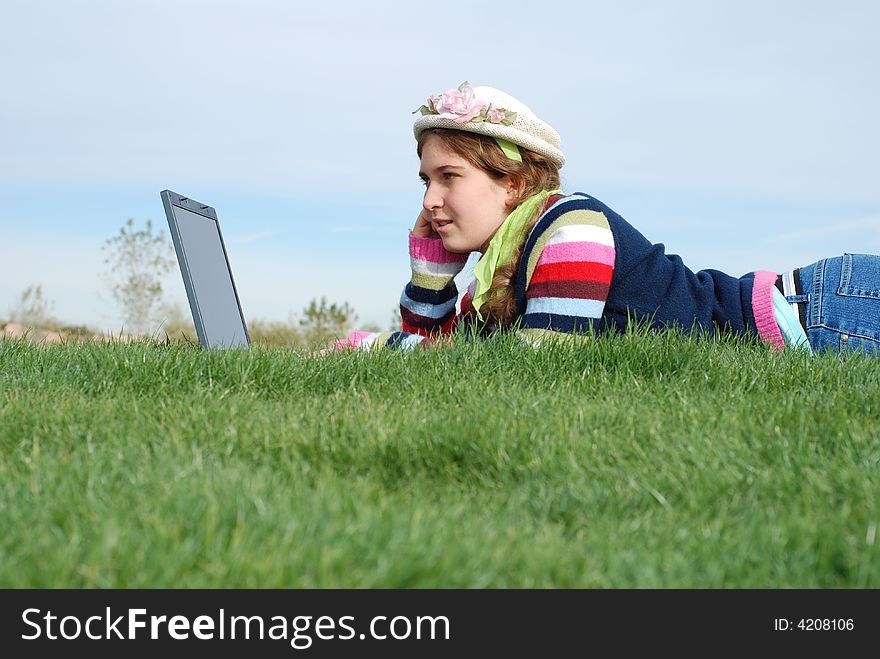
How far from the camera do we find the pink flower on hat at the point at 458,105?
181 inches

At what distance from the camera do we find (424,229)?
5.32 meters

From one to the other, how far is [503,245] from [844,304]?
1899 millimetres

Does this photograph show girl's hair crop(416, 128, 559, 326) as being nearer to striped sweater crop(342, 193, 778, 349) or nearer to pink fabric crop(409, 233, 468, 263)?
striped sweater crop(342, 193, 778, 349)

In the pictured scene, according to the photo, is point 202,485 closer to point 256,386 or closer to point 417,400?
point 417,400

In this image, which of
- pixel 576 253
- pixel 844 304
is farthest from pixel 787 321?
pixel 576 253

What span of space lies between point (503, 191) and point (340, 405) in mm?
2010

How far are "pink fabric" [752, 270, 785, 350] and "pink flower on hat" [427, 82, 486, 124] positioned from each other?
6.03 ft

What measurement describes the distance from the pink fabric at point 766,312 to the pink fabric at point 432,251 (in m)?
1.72

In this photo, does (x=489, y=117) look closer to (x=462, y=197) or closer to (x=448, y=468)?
(x=462, y=197)

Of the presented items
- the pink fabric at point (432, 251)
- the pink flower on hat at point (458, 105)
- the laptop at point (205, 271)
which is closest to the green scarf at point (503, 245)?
the pink flower on hat at point (458, 105)

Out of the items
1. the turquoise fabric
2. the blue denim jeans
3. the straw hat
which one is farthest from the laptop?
the blue denim jeans

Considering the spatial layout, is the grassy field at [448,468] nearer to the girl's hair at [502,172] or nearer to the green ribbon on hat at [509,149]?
the girl's hair at [502,172]
